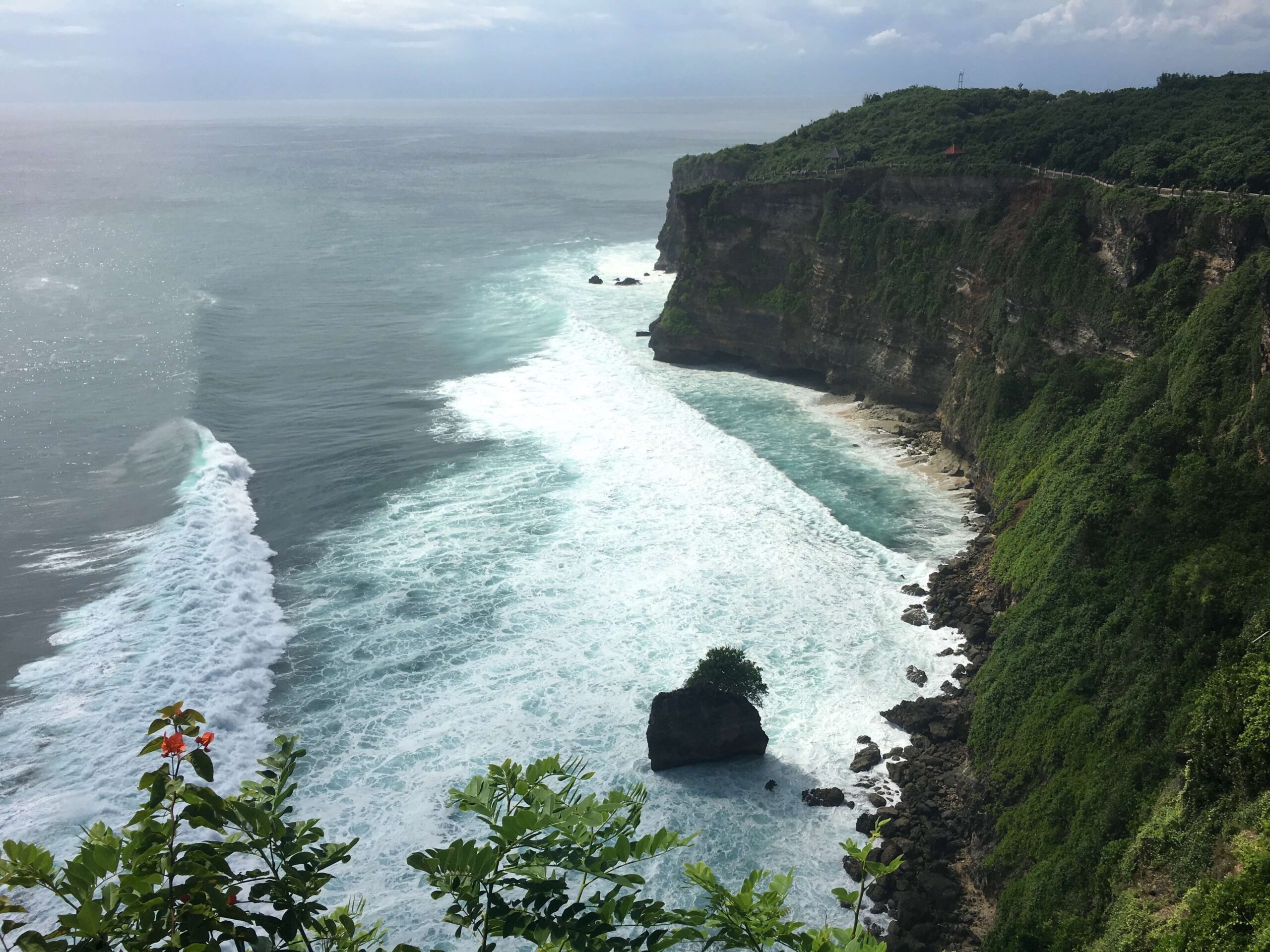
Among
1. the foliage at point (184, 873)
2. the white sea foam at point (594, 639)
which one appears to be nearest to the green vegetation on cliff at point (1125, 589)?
the white sea foam at point (594, 639)

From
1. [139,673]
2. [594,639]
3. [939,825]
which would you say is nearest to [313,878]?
[939,825]

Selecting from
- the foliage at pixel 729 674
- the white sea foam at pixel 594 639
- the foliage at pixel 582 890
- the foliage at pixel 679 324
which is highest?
the foliage at pixel 582 890

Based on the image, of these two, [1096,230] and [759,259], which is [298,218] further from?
[1096,230]

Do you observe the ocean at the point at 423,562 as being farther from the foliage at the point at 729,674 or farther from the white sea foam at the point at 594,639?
the foliage at the point at 729,674

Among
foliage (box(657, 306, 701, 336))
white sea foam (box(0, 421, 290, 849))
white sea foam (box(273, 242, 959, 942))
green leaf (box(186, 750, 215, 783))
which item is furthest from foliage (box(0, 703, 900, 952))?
foliage (box(657, 306, 701, 336))

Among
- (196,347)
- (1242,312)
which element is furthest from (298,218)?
(1242,312)

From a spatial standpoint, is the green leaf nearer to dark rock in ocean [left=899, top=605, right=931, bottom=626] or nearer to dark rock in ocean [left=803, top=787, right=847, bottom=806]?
dark rock in ocean [left=803, top=787, right=847, bottom=806]
